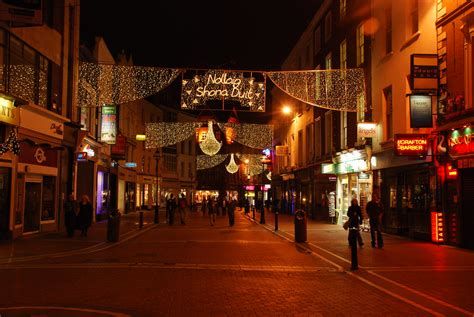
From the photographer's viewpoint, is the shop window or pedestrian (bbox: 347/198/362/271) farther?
the shop window

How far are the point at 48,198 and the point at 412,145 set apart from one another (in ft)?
48.9

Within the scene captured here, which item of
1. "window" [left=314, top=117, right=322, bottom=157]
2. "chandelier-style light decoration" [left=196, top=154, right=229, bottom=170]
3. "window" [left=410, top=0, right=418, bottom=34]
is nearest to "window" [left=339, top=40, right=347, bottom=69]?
"window" [left=314, top=117, right=322, bottom=157]

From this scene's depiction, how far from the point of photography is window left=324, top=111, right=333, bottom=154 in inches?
1265

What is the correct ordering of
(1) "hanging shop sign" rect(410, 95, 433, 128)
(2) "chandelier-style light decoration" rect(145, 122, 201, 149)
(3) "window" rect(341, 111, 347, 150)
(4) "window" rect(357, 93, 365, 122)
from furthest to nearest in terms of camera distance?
(2) "chandelier-style light decoration" rect(145, 122, 201, 149)
(3) "window" rect(341, 111, 347, 150)
(4) "window" rect(357, 93, 365, 122)
(1) "hanging shop sign" rect(410, 95, 433, 128)

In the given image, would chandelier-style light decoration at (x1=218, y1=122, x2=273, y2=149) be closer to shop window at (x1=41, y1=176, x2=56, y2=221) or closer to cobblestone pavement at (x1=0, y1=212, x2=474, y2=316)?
shop window at (x1=41, y1=176, x2=56, y2=221)

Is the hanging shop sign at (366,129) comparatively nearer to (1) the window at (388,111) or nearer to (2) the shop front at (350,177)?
(1) the window at (388,111)

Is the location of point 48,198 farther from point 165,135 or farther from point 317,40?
point 317,40

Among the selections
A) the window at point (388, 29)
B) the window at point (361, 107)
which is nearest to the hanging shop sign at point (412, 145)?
the window at point (388, 29)

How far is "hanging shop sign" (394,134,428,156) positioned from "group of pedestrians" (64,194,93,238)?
1211 cm

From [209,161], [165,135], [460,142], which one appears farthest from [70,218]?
[209,161]

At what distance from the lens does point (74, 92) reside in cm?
2481

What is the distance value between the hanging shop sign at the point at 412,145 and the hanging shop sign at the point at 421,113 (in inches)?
19.6

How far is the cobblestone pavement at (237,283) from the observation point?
834cm

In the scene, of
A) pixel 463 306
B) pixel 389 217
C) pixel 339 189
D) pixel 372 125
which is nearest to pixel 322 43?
pixel 339 189
